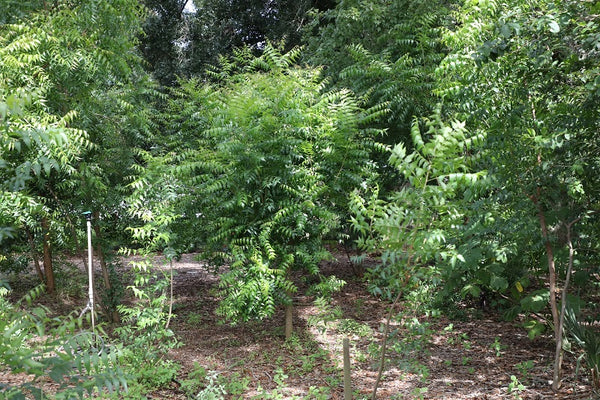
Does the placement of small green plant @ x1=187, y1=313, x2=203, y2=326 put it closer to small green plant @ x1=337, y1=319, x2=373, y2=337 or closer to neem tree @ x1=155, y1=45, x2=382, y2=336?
neem tree @ x1=155, y1=45, x2=382, y2=336

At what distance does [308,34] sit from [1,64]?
583 centimetres

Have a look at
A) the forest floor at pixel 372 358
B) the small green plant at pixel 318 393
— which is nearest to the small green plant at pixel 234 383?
the forest floor at pixel 372 358

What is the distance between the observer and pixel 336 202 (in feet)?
20.0

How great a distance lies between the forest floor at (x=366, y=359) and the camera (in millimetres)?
4371

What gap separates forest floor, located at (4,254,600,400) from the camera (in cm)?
437

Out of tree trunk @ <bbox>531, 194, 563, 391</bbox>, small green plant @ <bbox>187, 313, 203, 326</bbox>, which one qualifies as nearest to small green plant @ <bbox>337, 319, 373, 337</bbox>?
tree trunk @ <bbox>531, 194, 563, 391</bbox>

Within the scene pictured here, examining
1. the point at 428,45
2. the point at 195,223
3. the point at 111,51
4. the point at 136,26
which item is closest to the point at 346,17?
the point at 428,45

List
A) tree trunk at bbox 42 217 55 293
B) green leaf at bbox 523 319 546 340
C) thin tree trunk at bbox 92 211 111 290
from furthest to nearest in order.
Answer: tree trunk at bbox 42 217 55 293 < thin tree trunk at bbox 92 211 111 290 < green leaf at bbox 523 319 546 340

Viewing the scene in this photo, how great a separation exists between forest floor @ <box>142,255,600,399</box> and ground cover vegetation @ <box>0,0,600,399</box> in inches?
1.3

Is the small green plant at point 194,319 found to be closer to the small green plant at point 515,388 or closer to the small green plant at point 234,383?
the small green plant at point 234,383

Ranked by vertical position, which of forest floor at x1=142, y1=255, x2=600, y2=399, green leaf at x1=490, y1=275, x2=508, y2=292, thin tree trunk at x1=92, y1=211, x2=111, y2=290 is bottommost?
forest floor at x1=142, y1=255, x2=600, y2=399

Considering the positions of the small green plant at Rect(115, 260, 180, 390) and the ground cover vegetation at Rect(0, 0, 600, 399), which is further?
the small green plant at Rect(115, 260, 180, 390)

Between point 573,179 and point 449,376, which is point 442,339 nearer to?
point 449,376

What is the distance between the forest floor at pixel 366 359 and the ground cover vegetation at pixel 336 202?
0.10 ft
